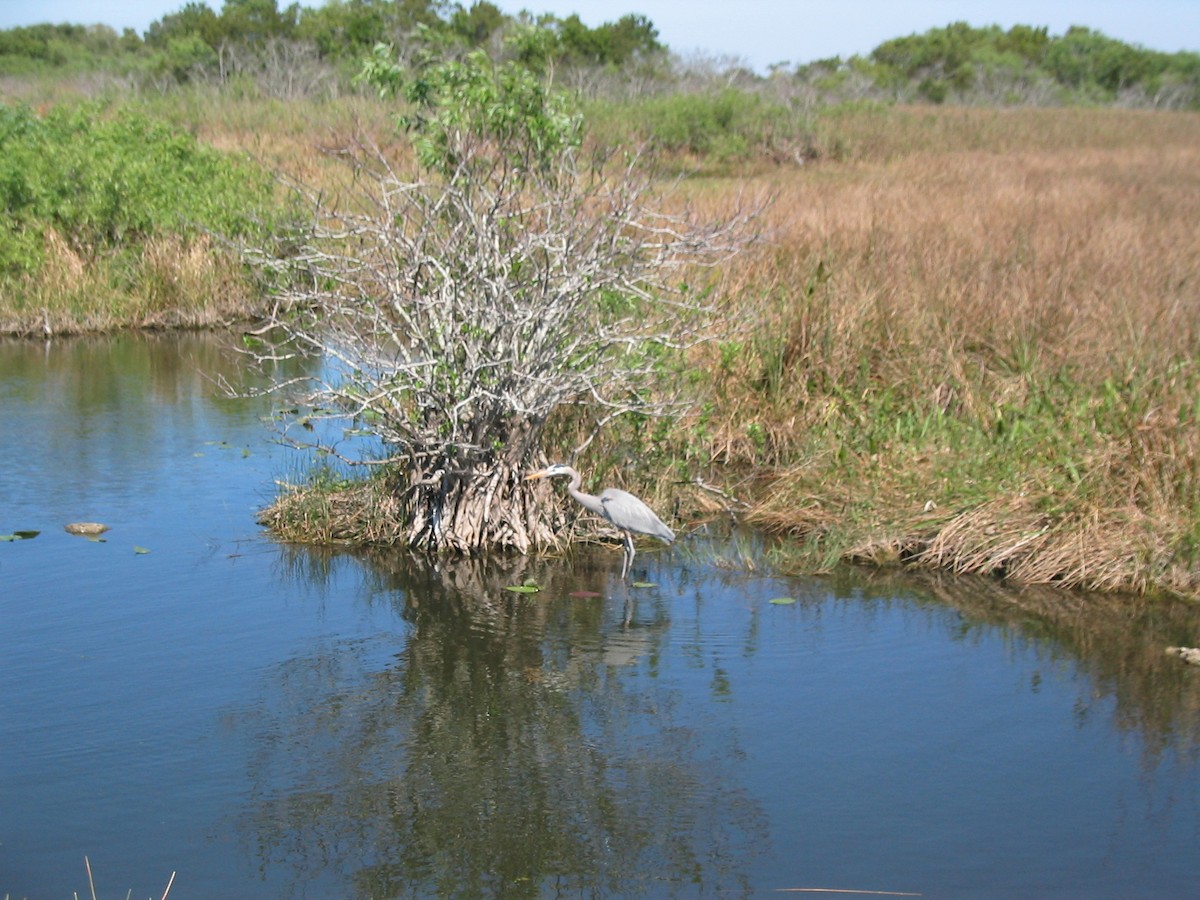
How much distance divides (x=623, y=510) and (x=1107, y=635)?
8.70 ft

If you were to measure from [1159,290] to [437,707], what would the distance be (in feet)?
23.7

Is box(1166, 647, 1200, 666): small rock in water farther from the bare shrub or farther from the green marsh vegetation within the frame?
the bare shrub

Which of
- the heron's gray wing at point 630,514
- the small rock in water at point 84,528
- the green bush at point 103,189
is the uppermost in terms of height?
the green bush at point 103,189

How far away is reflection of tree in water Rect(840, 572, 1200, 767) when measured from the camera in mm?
6121

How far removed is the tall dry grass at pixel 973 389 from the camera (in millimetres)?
7777

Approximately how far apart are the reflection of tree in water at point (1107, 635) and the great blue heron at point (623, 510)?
1224mm

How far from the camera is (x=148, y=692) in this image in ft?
20.3

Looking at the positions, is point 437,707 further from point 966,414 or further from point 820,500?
point 966,414

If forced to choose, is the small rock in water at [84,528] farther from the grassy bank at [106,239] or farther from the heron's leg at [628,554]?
the grassy bank at [106,239]

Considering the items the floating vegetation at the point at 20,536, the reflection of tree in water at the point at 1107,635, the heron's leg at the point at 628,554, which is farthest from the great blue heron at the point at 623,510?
the floating vegetation at the point at 20,536

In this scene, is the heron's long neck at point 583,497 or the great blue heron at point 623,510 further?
the heron's long neck at point 583,497

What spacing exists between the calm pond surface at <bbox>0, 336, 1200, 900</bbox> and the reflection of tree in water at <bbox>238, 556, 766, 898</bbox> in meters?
0.02

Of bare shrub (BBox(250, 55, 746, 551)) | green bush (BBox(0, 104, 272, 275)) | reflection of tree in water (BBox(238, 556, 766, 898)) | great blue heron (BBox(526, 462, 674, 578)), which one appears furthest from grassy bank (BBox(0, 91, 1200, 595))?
reflection of tree in water (BBox(238, 556, 766, 898))

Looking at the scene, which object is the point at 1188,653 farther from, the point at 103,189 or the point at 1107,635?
the point at 103,189
